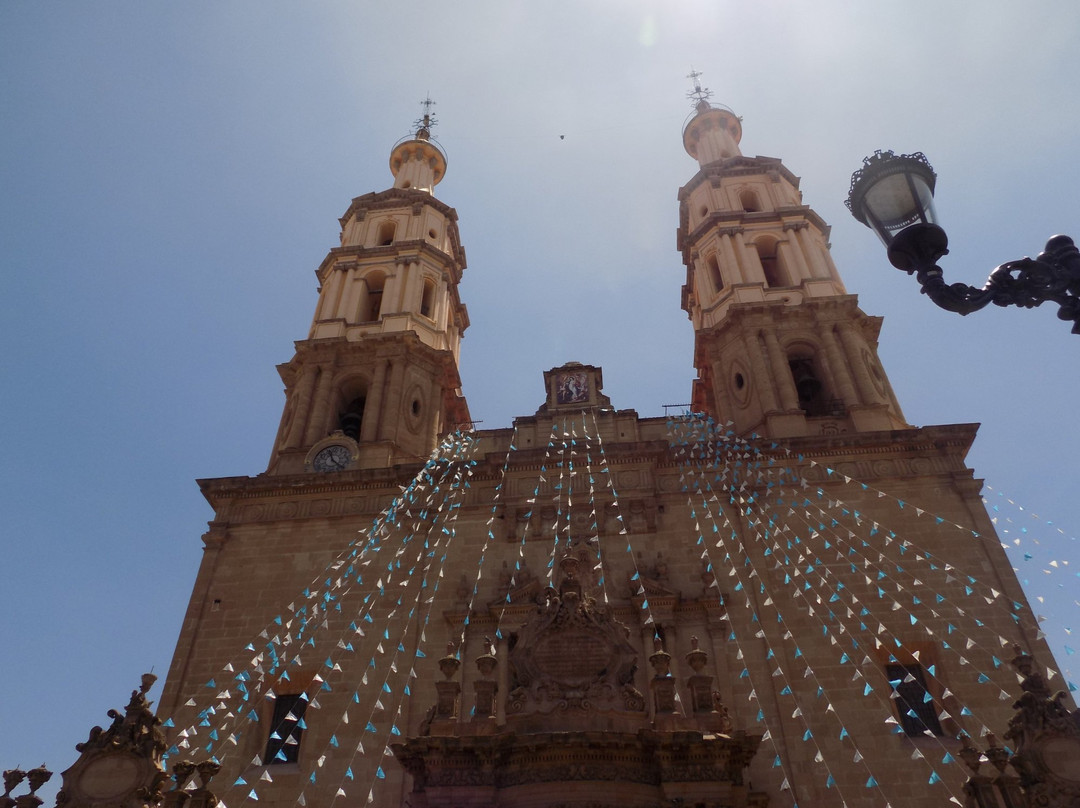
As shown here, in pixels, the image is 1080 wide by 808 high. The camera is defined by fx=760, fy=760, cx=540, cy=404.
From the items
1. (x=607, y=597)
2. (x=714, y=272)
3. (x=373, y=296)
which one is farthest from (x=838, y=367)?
(x=373, y=296)

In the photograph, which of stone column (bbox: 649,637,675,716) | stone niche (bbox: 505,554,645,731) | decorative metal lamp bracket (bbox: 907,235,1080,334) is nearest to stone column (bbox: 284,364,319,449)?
Answer: stone niche (bbox: 505,554,645,731)

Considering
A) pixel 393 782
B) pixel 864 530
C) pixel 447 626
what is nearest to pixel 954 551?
pixel 864 530

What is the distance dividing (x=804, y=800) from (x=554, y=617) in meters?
5.13

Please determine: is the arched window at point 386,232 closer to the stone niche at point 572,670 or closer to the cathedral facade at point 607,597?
the cathedral facade at point 607,597

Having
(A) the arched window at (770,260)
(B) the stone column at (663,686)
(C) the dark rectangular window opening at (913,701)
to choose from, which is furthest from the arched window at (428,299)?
(C) the dark rectangular window opening at (913,701)

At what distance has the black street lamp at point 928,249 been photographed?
4797mm

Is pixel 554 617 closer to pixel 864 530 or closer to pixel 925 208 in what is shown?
pixel 864 530

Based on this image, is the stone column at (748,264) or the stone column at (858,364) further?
the stone column at (748,264)

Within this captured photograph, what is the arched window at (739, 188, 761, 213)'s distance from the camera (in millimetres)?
27961

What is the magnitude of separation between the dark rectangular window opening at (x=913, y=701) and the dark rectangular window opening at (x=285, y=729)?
36.6 feet

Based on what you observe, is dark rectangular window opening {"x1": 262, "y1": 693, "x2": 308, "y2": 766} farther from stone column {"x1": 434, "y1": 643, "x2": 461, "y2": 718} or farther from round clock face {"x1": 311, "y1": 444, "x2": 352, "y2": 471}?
round clock face {"x1": 311, "y1": 444, "x2": 352, "y2": 471}

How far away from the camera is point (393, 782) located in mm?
13586

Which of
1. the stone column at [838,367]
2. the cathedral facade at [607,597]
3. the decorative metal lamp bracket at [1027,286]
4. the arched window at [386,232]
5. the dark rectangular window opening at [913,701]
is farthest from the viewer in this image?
the arched window at [386,232]

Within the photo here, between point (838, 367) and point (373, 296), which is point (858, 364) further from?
point (373, 296)
